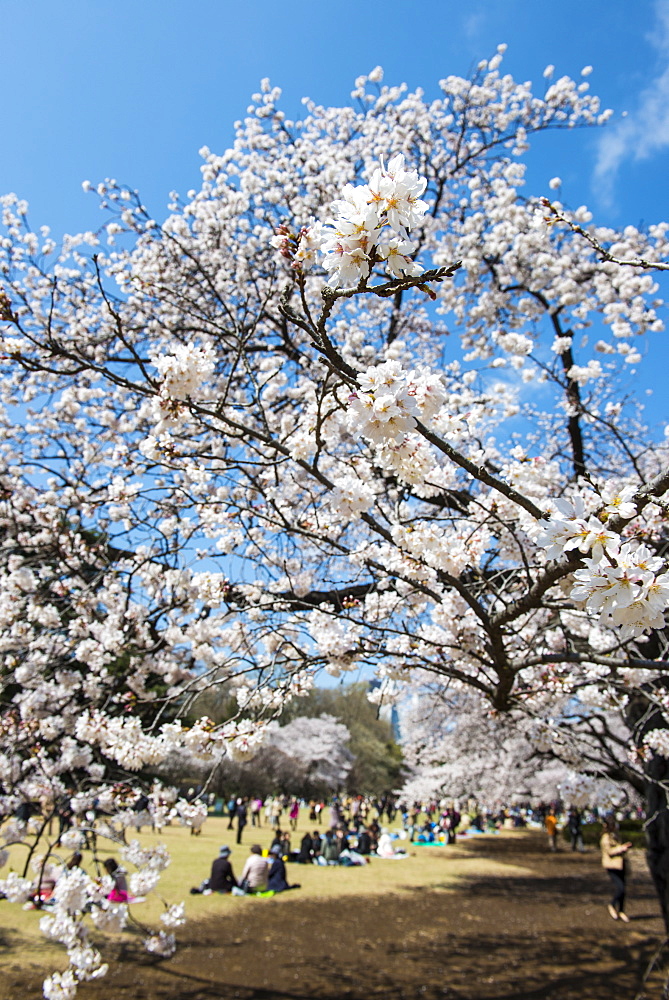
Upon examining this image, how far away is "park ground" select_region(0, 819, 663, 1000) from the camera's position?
5.60 meters

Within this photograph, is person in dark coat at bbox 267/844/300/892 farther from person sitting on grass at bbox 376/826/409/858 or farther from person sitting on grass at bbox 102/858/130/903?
person sitting on grass at bbox 376/826/409/858

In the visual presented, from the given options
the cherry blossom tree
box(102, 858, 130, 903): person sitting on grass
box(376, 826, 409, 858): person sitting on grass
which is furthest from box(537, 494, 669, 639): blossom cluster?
box(376, 826, 409, 858): person sitting on grass

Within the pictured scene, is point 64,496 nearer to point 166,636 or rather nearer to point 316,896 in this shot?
point 166,636

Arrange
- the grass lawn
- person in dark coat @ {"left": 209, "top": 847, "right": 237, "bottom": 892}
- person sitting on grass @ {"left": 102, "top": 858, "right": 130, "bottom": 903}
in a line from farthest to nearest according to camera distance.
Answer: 1. person in dark coat @ {"left": 209, "top": 847, "right": 237, "bottom": 892}
2. the grass lawn
3. person sitting on grass @ {"left": 102, "top": 858, "right": 130, "bottom": 903}

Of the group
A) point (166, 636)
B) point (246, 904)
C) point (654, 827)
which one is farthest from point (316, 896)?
point (166, 636)

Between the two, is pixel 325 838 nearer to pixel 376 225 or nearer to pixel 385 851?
pixel 385 851

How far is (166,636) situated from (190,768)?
782 inches

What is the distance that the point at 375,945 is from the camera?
707cm

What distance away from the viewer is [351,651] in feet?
9.94

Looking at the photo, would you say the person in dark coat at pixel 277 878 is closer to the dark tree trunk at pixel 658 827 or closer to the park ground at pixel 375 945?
the park ground at pixel 375 945

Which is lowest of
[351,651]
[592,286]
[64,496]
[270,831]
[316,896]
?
[270,831]

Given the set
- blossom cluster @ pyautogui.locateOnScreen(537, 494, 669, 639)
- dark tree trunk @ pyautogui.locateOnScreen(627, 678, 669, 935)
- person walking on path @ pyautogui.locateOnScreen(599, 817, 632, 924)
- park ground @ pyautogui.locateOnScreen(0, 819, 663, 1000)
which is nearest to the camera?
blossom cluster @ pyautogui.locateOnScreen(537, 494, 669, 639)

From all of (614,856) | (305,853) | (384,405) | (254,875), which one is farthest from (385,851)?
(384,405)

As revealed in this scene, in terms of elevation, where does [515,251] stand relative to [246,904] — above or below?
above
